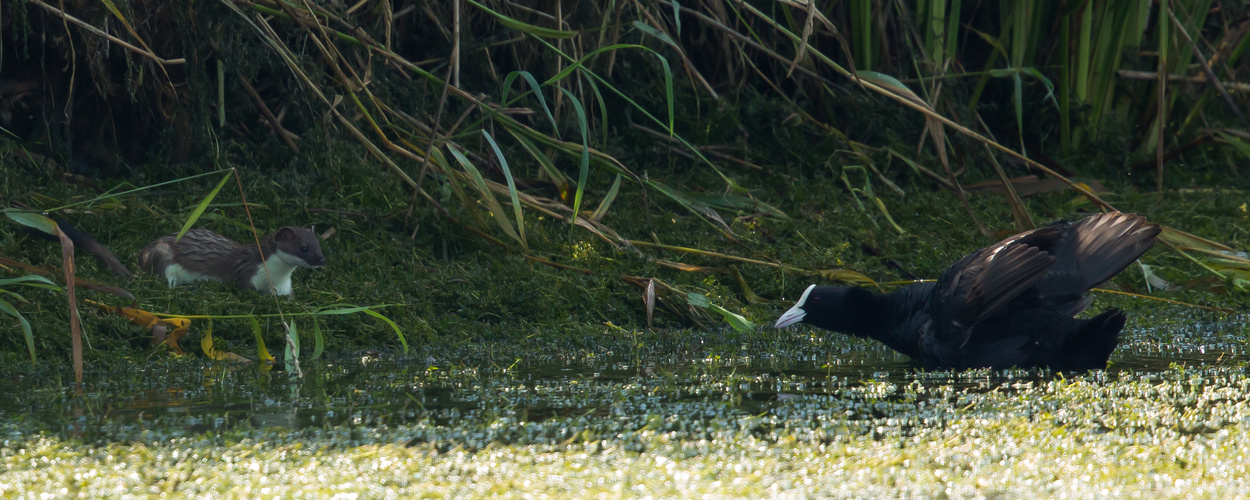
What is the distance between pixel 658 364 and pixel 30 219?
6.47 feet

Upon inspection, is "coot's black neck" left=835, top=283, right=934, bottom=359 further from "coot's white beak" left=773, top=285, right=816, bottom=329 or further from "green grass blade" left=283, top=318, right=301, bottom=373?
"green grass blade" left=283, top=318, right=301, bottom=373

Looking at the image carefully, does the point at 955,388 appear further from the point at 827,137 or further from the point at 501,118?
the point at 827,137

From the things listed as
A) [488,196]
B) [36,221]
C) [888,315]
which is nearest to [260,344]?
[36,221]

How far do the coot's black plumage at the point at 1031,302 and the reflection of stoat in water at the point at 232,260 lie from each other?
2.36 meters

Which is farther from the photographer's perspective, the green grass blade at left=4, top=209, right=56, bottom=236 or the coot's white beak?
the coot's white beak

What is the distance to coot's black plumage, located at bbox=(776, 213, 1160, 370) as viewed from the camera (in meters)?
4.29

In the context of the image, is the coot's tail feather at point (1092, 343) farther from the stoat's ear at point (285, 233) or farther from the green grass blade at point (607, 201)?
the stoat's ear at point (285, 233)

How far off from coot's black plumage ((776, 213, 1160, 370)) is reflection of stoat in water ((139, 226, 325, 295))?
236cm

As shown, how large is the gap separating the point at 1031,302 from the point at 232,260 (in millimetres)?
3193

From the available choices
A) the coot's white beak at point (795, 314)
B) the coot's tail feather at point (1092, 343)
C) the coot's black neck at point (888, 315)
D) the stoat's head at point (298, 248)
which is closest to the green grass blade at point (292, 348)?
the stoat's head at point (298, 248)

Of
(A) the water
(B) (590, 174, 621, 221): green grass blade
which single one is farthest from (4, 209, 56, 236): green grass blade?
(B) (590, 174, 621, 221): green grass blade

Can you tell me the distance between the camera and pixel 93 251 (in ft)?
17.5

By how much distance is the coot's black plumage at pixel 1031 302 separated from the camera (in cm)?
429

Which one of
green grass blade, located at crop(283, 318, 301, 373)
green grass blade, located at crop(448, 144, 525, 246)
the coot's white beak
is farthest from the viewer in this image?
green grass blade, located at crop(448, 144, 525, 246)
